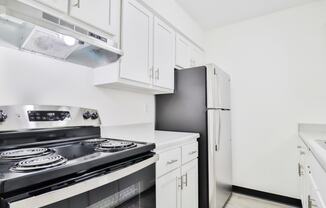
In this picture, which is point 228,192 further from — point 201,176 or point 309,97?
point 309,97

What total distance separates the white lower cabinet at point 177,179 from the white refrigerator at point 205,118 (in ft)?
0.41

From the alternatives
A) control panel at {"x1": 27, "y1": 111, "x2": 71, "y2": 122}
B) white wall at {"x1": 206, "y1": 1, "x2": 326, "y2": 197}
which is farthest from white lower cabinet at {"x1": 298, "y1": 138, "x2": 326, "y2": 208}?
control panel at {"x1": 27, "y1": 111, "x2": 71, "y2": 122}

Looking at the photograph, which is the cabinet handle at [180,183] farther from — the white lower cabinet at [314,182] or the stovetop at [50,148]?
the white lower cabinet at [314,182]

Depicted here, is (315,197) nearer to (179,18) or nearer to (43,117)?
(43,117)

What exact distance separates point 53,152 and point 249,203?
2.39 metres

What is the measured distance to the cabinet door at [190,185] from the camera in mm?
1683

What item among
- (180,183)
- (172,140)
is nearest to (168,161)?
(172,140)

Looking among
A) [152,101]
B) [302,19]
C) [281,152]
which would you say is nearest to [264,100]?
[281,152]

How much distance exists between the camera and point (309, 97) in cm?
229

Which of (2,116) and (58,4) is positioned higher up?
(58,4)

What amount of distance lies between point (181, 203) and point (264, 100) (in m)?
1.80

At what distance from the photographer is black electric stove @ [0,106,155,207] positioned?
617 mm

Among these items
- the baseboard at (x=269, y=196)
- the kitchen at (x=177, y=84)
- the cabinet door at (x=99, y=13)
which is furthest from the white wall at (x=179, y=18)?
the baseboard at (x=269, y=196)

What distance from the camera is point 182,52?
2418 mm
